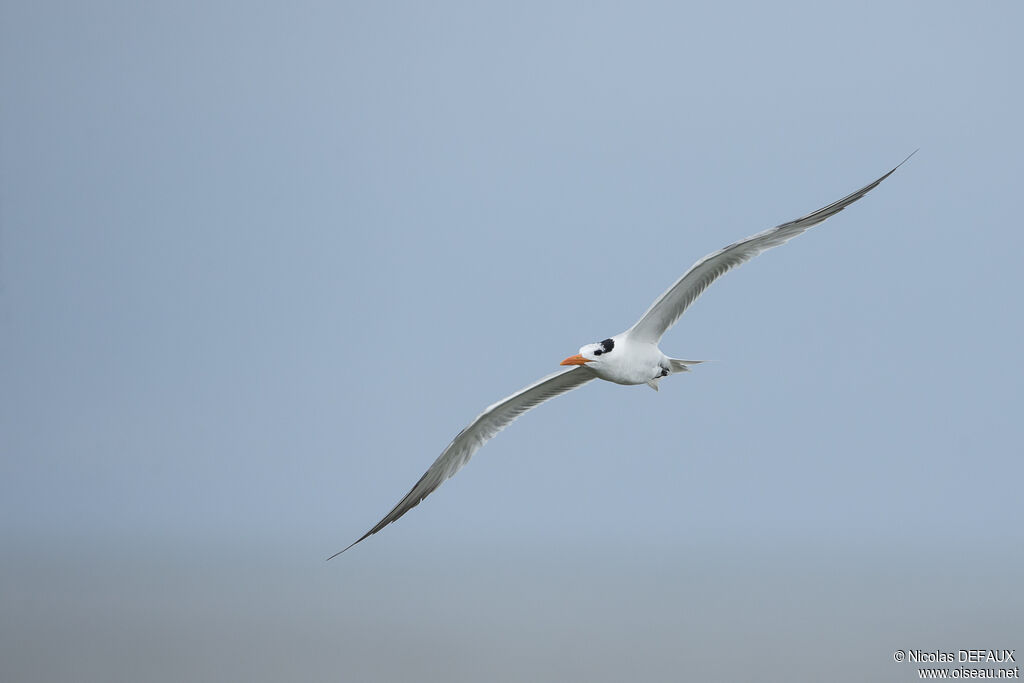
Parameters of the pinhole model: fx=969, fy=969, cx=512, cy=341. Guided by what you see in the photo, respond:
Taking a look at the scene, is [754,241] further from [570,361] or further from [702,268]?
[570,361]

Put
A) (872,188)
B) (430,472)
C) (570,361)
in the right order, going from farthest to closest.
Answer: (430,472) < (570,361) < (872,188)

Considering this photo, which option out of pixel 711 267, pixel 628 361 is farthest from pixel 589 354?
pixel 711 267

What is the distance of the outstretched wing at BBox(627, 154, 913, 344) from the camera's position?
24.6ft

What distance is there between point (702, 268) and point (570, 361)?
4.19 feet

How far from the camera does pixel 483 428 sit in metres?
8.67

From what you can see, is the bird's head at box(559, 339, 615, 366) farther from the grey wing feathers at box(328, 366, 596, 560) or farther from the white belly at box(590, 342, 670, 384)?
the grey wing feathers at box(328, 366, 596, 560)

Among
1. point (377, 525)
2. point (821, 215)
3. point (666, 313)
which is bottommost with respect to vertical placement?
point (377, 525)

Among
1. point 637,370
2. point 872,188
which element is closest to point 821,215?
point 872,188

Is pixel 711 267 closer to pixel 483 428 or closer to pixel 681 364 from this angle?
pixel 681 364

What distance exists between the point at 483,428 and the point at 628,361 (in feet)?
5.03

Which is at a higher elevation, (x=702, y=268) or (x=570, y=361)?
(x=702, y=268)

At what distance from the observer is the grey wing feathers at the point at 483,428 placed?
328 inches

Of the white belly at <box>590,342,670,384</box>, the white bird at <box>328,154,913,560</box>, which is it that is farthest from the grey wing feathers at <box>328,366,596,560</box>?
the white belly at <box>590,342,670,384</box>

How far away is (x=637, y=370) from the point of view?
803cm
